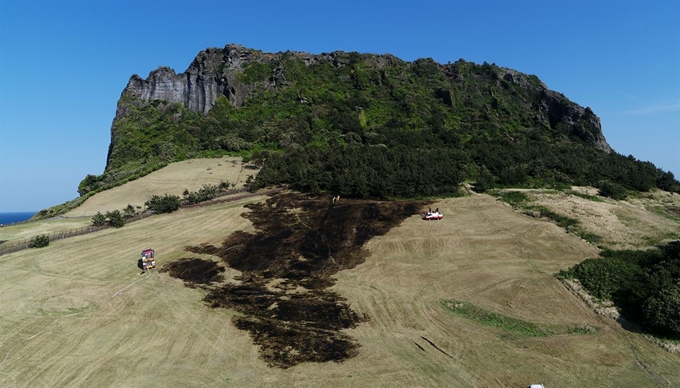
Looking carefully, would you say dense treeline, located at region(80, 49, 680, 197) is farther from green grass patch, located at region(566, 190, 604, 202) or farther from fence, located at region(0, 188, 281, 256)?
green grass patch, located at region(566, 190, 604, 202)

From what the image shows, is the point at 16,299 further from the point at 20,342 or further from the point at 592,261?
the point at 592,261

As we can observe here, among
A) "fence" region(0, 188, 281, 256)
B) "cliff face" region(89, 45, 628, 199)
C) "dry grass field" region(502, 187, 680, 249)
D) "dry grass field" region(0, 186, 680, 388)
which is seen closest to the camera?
"dry grass field" region(0, 186, 680, 388)

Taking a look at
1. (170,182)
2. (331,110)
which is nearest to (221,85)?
(331,110)

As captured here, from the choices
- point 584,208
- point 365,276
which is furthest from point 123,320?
point 584,208

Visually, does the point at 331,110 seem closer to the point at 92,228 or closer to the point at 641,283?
the point at 92,228

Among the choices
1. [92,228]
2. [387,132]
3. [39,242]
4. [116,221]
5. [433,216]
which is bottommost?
[433,216]

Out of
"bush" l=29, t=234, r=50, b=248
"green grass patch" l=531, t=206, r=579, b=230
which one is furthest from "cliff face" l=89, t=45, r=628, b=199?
"bush" l=29, t=234, r=50, b=248
